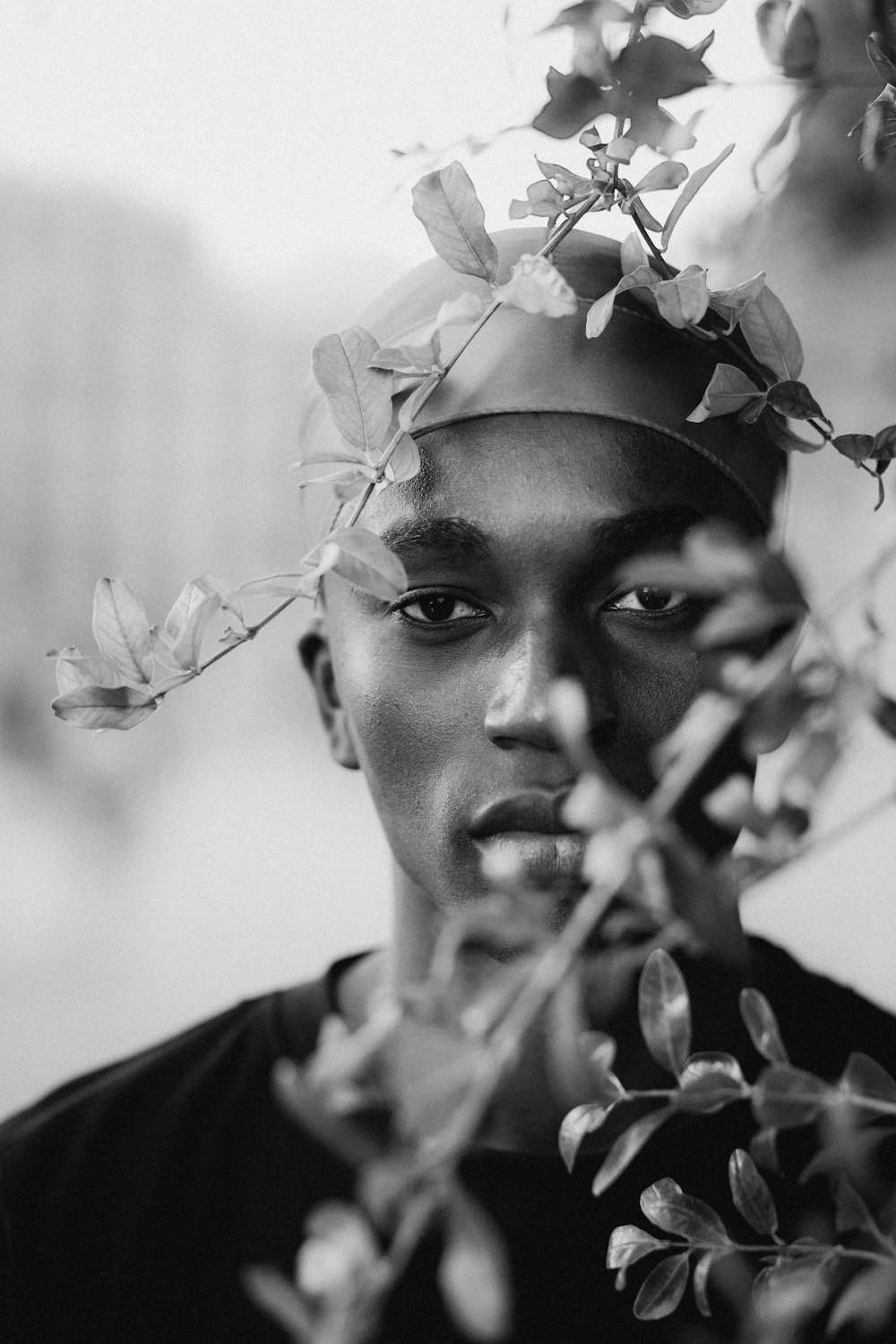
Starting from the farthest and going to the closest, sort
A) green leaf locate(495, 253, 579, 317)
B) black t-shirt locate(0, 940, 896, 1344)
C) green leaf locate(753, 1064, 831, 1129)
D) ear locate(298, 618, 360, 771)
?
ear locate(298, 618, 360, 771) → black t-shirt locate(0, 940, 896, 1344) → green leaf locate(495, 253, 579, 317) → green leaf locate(753, 1064, 831, 1129)

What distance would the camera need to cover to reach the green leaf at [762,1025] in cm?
61

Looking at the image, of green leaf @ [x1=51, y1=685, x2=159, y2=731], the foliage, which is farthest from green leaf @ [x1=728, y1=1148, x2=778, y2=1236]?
green leaf @ [x1=51, y1=685, x2=159, y2=731]

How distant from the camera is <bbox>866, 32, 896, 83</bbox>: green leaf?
67 cm

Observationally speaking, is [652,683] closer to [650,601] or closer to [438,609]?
[650,601]

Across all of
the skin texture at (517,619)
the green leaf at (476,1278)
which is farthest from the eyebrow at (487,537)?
the green leaf at (476,1278)

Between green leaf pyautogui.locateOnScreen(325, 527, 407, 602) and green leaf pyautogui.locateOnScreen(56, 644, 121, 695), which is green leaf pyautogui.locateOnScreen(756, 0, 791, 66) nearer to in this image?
green leaf pyautogui.locateOnScreen(325, 527, 407, 602)

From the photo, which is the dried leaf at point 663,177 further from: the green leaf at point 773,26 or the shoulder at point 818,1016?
the shoulder at point 818,1016

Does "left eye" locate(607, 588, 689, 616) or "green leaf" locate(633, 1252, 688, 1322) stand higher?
"left eye" locate(607, 588, 689, 616)

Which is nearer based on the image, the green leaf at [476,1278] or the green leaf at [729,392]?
the green leaf at [476,1278]

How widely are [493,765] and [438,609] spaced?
0.14 metres

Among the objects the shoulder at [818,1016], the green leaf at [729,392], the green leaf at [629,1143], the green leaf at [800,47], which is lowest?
the shoulder at [818,1016]

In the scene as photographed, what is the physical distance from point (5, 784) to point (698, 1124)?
2.62 meters

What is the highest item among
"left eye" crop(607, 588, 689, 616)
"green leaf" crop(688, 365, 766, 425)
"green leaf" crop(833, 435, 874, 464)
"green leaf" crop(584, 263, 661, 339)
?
"green leaf" crop(584, 263, 661, 339)

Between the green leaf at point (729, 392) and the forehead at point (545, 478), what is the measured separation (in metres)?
0.16
